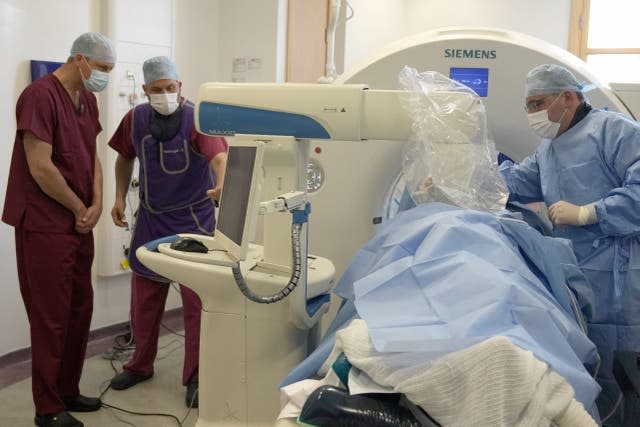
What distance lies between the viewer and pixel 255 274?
1602 mm

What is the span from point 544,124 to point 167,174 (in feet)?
4.59

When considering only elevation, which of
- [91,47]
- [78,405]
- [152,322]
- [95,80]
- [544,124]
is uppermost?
A: [91,47]

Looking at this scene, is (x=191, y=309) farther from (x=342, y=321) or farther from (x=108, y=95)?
(x=342, y=321)

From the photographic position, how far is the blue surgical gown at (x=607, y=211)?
1.91 metres

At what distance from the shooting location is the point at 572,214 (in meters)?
1.94

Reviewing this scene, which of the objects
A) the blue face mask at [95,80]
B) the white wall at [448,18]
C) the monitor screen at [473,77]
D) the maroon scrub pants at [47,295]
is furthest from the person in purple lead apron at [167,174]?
the white wall at [448,18]

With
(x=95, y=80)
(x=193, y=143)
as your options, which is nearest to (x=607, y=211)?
(x=193, y=143)

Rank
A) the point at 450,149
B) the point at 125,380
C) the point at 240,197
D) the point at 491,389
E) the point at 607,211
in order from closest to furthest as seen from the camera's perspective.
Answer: the point at 491,389, the point at 240,197, the point at 450,149, the point at 607,211, the point at 125,380

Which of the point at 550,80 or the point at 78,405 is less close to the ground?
the point at 550,80

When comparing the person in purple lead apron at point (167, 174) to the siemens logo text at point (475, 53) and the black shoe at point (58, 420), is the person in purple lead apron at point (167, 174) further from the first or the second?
the siemens logo text at point (475, 53)

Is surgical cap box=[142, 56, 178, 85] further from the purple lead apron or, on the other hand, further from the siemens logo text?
the siemens logo text

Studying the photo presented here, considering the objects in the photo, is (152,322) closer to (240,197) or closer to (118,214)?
(118,214)

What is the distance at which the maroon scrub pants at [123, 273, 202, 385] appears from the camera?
8.56 feet

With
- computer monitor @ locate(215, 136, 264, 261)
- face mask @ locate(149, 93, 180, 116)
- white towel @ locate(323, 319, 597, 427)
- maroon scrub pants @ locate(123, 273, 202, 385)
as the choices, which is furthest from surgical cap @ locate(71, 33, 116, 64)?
white towel @ locate(323, 319, 597, 427)
